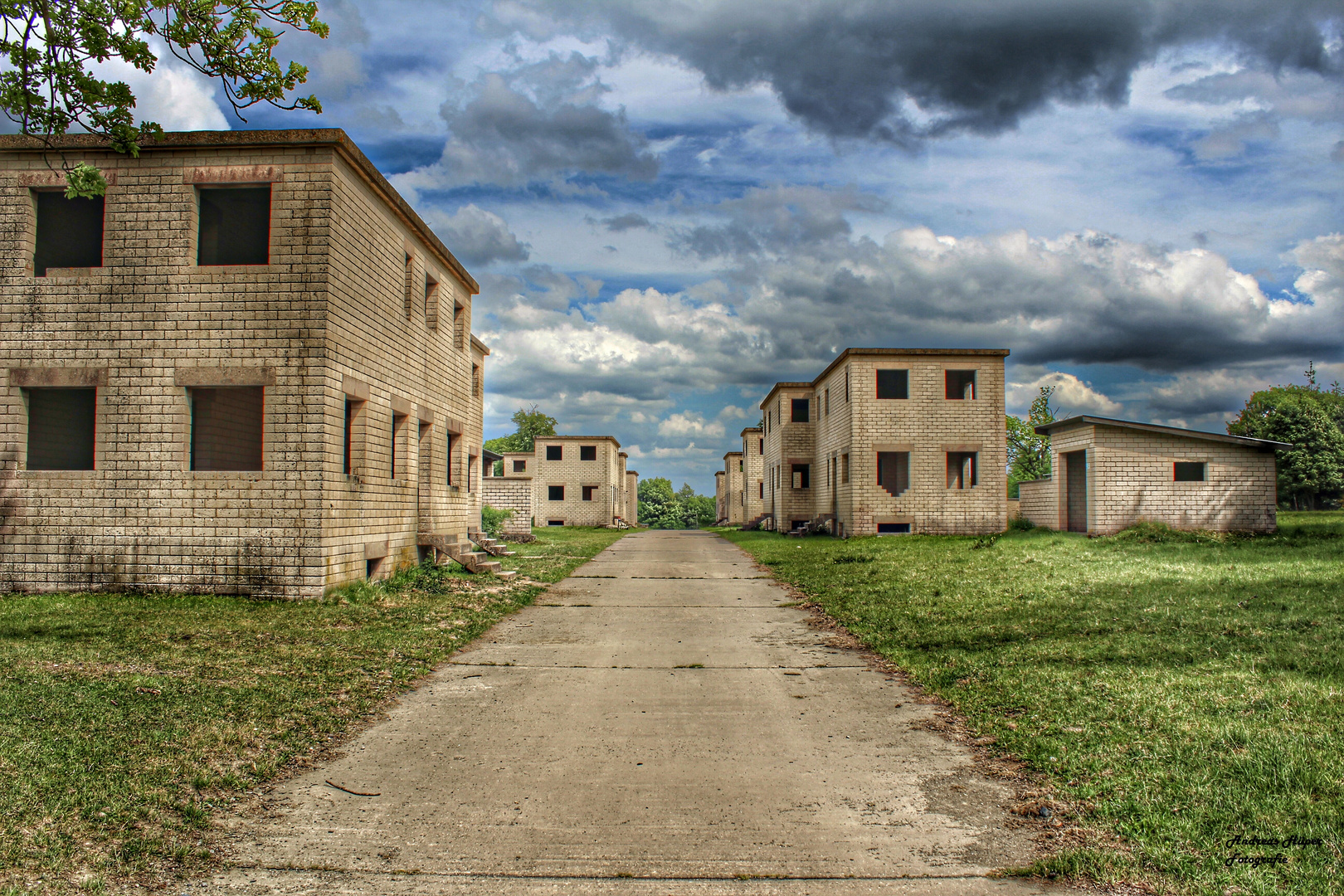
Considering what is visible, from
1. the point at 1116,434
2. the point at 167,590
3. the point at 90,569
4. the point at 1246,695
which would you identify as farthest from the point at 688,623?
the point at 1116,434

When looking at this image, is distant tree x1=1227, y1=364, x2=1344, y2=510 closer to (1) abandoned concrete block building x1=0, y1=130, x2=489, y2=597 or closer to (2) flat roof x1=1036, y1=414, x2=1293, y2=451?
(2) flat roof x1=1036, y1=414, x2=1293, y2=451

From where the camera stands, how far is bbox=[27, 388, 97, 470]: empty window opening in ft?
37.9

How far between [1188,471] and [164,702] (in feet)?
79.2

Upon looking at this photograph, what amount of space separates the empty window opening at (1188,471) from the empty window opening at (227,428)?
22.9 m

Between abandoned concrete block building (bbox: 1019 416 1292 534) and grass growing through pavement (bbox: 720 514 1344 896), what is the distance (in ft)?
25.6

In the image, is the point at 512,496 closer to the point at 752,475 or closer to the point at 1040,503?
the point at 1040,503

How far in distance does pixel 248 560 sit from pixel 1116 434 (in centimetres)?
2150

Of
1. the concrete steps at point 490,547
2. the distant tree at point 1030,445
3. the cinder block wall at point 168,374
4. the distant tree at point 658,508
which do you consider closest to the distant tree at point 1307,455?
the distant tree at point 1030,445

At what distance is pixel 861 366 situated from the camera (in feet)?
85.4

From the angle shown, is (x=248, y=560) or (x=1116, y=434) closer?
(x=248, y=560)

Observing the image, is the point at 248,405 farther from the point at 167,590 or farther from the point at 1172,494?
the point at 1172,494

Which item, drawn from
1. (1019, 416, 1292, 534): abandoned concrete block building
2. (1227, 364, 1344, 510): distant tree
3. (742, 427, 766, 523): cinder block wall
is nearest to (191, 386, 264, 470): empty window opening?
(1019, 416, 1292, 534): abandoned concrete block building

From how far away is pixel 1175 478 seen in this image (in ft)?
69.1

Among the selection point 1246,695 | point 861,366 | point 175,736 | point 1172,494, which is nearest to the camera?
point 175,736
